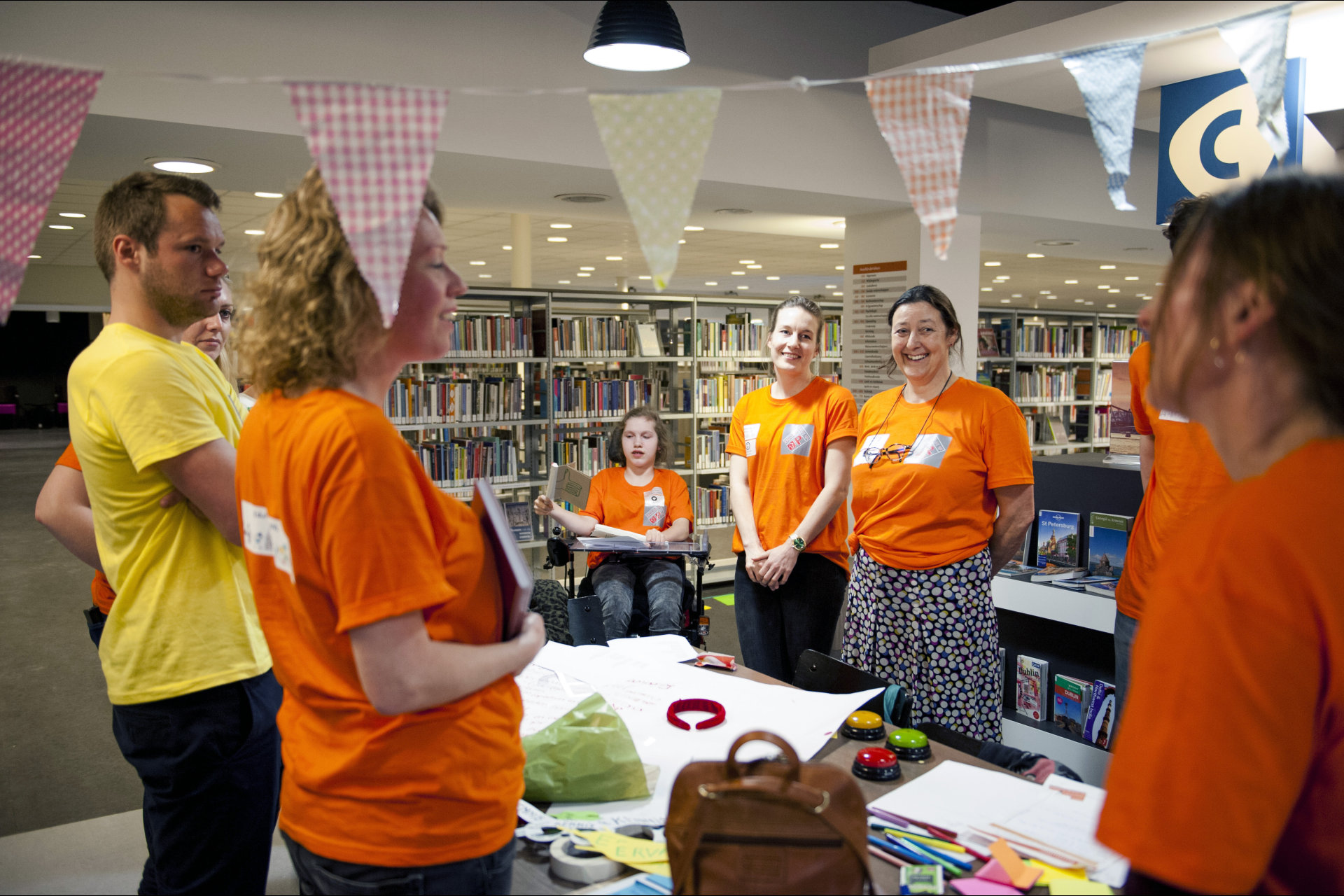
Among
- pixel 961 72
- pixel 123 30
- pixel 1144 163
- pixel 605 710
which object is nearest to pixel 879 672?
pixel 605 710

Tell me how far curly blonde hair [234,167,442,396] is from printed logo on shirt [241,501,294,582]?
0.50 feet

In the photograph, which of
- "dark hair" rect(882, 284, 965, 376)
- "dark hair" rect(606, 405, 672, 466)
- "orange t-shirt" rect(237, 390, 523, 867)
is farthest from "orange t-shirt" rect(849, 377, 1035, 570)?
"dark hair" rect(606, 405, 672, 466)

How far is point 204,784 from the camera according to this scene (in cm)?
141

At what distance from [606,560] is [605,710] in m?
2.48

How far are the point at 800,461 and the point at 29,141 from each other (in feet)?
7.31

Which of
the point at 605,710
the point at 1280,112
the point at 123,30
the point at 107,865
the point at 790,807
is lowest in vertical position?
the point at 107,865

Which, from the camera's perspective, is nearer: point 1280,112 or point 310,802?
point 310,802

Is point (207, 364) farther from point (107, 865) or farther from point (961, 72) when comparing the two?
point (961, 72)

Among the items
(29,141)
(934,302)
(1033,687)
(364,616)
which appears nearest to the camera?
(364,616)

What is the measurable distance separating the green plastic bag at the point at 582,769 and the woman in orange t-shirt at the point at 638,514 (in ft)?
7.22

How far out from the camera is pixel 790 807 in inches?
37.2

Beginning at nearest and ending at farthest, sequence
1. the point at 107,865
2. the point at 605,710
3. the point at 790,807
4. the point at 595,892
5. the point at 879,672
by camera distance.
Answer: the point at 790,807 → the point at 595,892 → the point at 605,710 → the point at 107,865 → the point at 879,672

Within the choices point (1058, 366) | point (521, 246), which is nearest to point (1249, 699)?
point (521, 246)

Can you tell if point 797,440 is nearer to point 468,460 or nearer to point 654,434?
point 654,434
